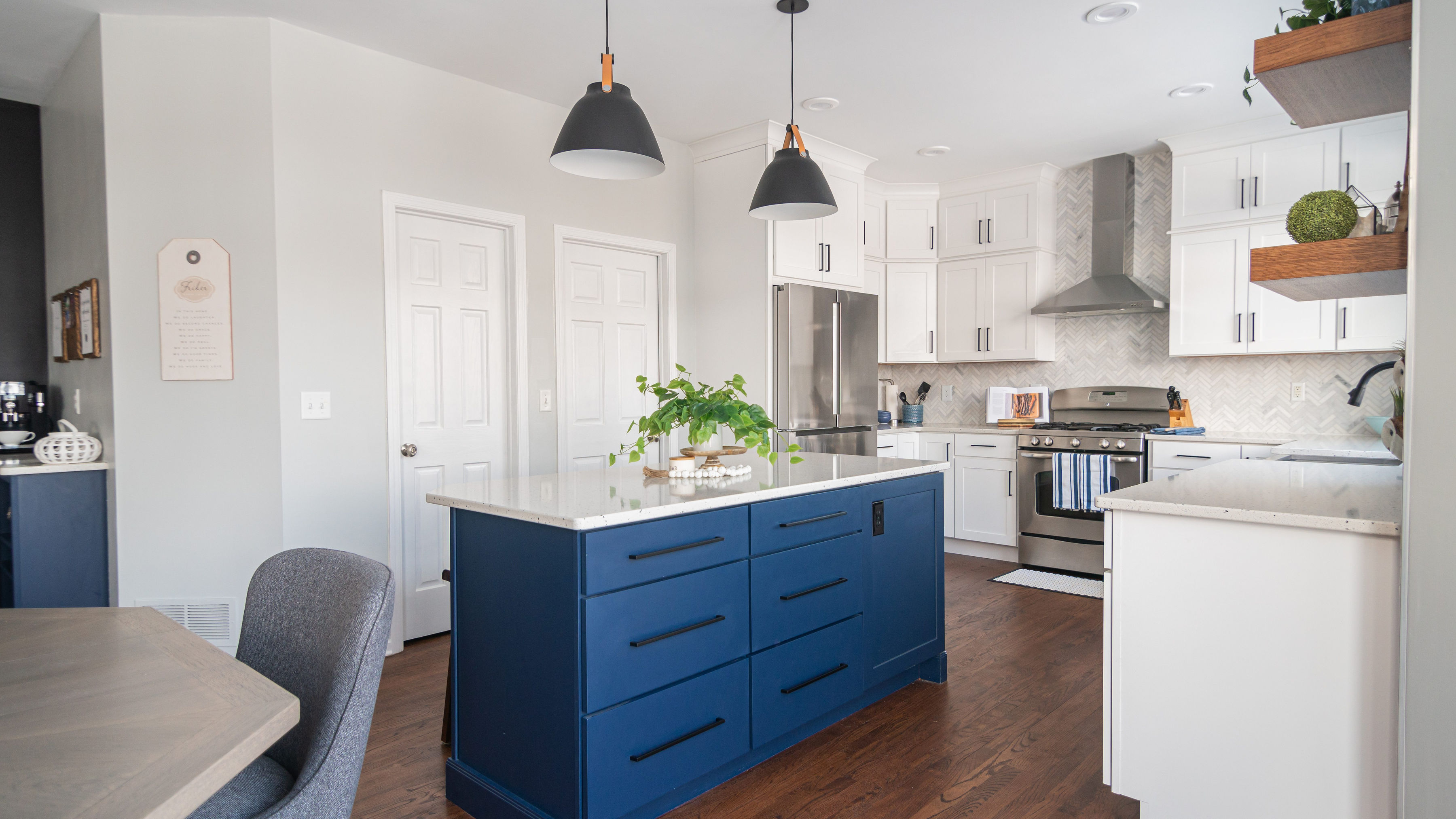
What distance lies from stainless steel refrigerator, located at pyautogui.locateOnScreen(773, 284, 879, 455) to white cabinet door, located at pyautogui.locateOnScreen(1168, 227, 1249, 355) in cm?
174

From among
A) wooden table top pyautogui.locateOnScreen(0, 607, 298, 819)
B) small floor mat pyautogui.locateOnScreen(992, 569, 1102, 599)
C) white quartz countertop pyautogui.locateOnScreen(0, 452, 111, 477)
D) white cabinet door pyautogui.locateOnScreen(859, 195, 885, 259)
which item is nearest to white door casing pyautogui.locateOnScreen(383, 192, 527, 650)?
white quartz countertop pyautogui.locateOnScreen(0, 452, 111, 477)

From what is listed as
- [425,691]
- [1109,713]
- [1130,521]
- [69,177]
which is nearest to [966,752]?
[1109,713]

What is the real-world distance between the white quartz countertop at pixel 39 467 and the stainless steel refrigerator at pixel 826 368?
10.3 feet

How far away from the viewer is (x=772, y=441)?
4.52 m

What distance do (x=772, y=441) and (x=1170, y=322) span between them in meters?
2.48

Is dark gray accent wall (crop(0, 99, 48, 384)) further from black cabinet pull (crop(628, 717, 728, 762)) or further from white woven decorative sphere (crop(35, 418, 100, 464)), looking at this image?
black cabinet pull (crop(628, 717, 728, 762))

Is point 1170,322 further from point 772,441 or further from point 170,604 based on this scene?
point 170,604

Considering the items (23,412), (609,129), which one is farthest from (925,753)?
(23,412)

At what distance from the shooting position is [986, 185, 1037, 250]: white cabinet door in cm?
511

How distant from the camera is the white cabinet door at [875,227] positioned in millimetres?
5473

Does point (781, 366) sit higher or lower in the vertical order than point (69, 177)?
lower

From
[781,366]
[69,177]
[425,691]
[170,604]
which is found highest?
[69,177]

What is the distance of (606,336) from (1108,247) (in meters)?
3.24

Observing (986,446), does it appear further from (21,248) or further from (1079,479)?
(21,248)
